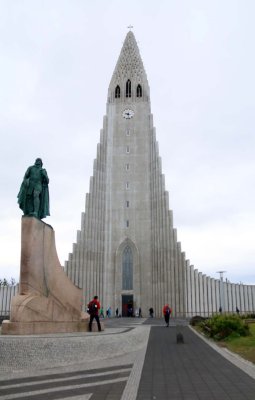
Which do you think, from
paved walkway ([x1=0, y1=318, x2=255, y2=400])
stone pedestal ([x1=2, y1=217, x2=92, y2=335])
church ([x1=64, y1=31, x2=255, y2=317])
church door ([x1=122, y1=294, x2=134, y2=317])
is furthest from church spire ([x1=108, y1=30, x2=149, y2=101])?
paved walkway ([x1=0, y1=318, x2=255, y2=400])

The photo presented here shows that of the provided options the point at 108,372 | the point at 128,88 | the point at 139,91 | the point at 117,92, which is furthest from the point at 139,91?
the point at 108,372

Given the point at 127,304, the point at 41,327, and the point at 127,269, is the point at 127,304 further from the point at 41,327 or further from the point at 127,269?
the point at 41,327

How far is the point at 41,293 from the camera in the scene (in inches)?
507

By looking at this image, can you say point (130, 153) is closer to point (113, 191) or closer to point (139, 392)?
point (113, 191)

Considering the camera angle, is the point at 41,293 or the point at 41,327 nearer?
the point at 41,327

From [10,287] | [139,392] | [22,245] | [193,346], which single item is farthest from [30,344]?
[10,287]

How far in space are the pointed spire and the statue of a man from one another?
40.9 meters

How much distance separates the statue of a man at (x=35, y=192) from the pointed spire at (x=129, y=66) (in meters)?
40.9

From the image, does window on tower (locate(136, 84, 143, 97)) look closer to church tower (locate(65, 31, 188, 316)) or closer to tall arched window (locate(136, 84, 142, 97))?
tall arched window (locate(136, 84, 142, 97))

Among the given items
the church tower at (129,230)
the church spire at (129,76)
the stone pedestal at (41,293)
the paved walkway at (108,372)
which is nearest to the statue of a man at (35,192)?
the stone pedestal at (41,293)

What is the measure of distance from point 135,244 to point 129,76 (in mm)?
22514

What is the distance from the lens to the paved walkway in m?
6.80

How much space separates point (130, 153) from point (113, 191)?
17.3 ft

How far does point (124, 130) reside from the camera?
50.2m
